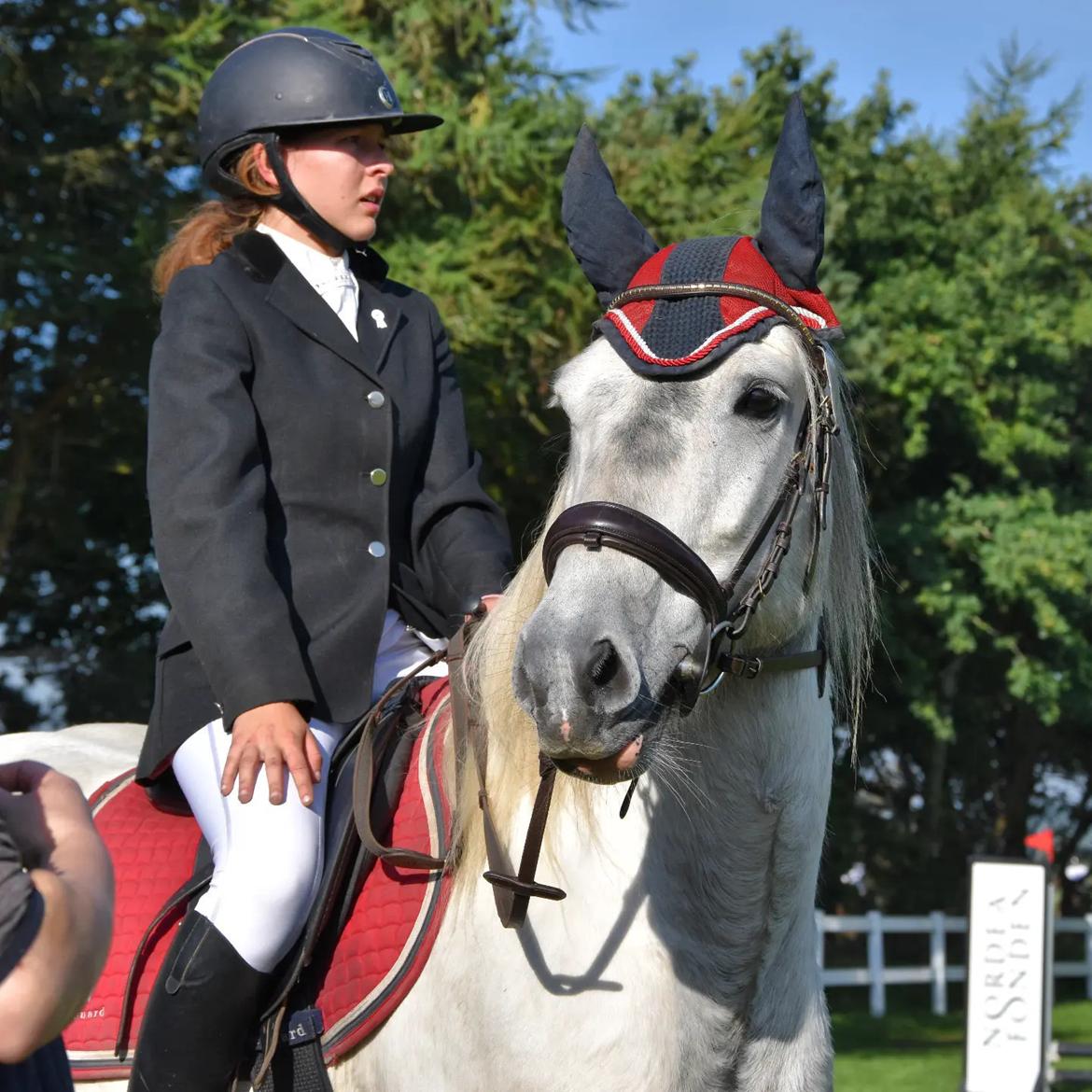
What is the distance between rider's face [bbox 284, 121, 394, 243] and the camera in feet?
11.4

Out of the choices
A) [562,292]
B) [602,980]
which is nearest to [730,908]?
[602,980]

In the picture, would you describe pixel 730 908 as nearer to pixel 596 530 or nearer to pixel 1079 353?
pixel 596 530

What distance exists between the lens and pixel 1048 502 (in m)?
18.7

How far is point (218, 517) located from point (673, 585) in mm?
989

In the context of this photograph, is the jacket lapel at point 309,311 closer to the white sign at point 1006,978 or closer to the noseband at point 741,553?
the noseband at point 741,553

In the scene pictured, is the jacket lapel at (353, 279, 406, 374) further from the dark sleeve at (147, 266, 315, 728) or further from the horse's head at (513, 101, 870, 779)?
the horse's head at (513, 101, 870, 779)

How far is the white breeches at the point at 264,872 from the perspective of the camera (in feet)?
9.31

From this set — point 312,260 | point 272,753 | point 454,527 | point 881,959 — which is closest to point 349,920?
point 272,753

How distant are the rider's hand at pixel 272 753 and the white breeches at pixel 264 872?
28 millimetres

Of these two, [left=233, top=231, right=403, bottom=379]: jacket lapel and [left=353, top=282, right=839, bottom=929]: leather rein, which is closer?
[left=353, top=282, right=839, bottom=929]: leather rein

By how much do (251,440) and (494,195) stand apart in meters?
9.88

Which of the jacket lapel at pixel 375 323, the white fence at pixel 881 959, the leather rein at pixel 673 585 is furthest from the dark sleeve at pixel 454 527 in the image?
the white fence at pixel 881 959

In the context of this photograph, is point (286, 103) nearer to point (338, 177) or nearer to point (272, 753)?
point (338, 177)

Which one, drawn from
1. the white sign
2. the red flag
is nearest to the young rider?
the white sign
